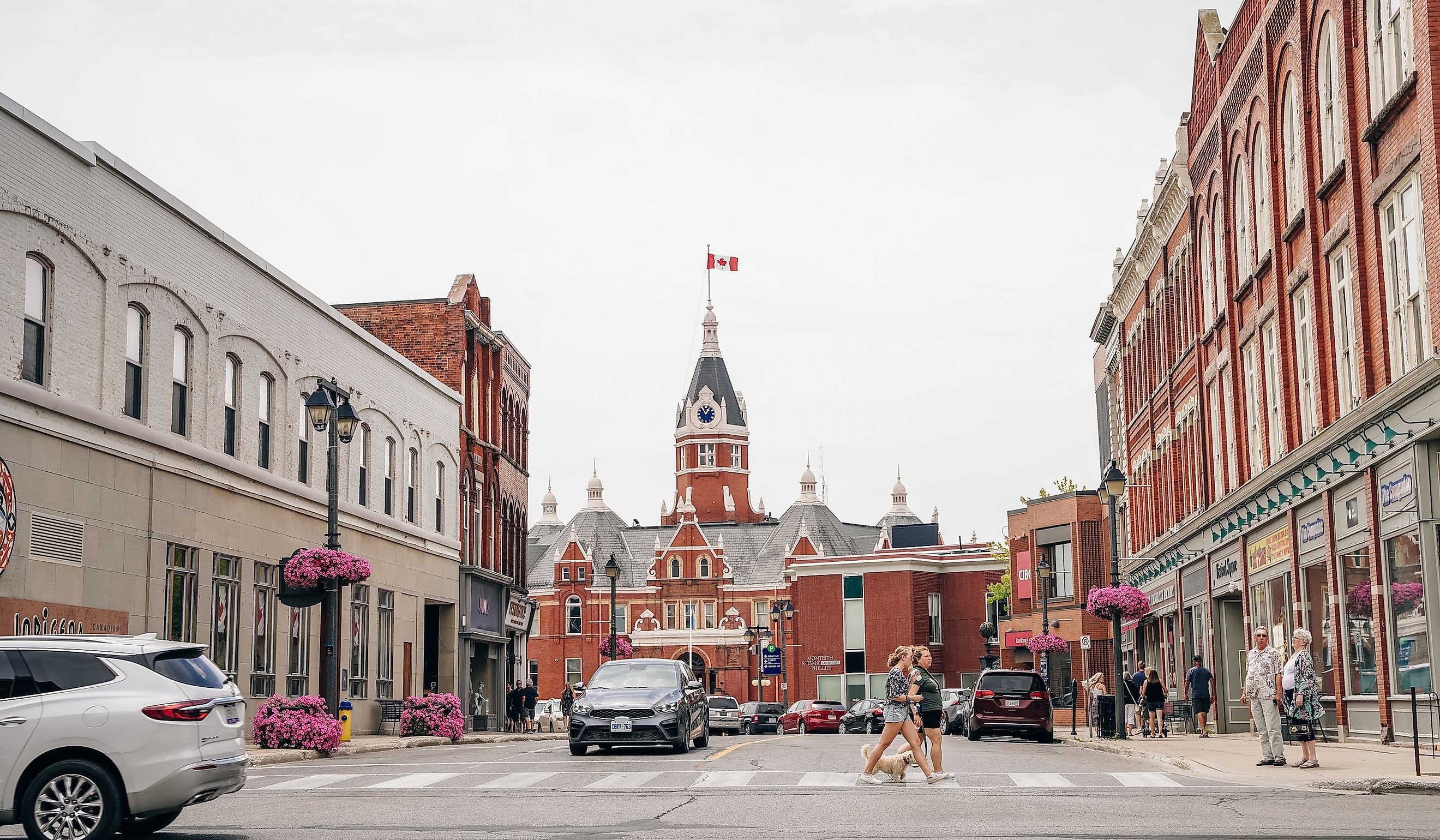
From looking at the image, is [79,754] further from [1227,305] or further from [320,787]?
[1227,305]

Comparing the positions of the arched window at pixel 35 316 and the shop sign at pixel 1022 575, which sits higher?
the arched window at pixel 35 316

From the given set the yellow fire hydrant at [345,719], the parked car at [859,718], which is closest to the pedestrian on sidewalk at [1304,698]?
the yellow fire hydrant at [345,719]

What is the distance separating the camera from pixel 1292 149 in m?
27.3

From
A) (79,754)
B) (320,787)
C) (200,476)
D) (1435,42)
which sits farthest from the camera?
(200,476)

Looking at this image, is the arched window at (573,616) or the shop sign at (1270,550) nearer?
the shop sign at (1270,550)

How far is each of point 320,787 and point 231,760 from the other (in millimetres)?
5351

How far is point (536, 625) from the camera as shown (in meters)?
117

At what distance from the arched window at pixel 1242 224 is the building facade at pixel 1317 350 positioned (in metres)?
0.08

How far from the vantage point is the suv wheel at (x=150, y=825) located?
12664 mm

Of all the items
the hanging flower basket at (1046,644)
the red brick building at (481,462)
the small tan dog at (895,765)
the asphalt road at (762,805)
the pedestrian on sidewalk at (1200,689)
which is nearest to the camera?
the asphalt road at (762,805)

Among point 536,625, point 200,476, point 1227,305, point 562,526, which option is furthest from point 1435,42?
point 562,526

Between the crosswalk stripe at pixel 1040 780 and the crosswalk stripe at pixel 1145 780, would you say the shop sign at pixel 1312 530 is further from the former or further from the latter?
the crosswalk stripe at pixel 1040 780

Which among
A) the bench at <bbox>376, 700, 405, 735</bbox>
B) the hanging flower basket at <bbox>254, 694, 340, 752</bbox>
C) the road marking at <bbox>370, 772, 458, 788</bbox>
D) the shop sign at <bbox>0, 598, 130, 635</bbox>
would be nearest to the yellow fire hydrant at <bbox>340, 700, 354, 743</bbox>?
the hanging flower basket at <bbox>254, 694, 340, 752</bbox>

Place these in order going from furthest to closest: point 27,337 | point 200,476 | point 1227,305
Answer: point 1227,305, point 200,476, point 27,337
